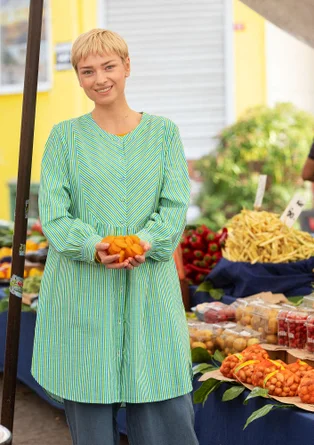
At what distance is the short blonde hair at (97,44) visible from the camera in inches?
114

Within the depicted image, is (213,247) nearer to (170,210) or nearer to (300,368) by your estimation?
(300,368)

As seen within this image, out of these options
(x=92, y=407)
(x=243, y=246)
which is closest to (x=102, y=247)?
(x=92, y=407)

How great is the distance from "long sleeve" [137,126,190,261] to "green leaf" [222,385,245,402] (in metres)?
0.76

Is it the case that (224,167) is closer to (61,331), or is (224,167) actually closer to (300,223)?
(300,223)

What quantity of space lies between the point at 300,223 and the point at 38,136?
384 centimetres

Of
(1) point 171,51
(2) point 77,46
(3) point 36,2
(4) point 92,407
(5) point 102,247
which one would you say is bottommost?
(4) point 92,407

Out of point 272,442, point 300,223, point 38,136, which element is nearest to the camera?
point 272,442

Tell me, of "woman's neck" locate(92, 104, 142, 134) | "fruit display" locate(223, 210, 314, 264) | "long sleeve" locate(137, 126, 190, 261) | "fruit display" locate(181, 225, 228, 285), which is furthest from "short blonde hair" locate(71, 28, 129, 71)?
"fruit display" locate(181, 225, 228, 285)

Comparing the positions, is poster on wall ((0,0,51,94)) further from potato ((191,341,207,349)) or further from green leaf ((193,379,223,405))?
green leaf ((193,379,223,405))

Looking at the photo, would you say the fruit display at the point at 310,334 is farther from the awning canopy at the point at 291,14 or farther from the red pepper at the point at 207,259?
the red pepper at the point at 207,259

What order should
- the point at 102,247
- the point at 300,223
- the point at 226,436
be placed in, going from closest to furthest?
the point at 102,247
the point at 226,436
the point at 300,223

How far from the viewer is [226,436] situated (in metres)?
3.51

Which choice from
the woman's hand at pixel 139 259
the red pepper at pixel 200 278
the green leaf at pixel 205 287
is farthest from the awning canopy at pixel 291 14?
the woman's hand at pixel 139 259

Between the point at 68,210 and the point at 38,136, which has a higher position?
the point at 38,136
